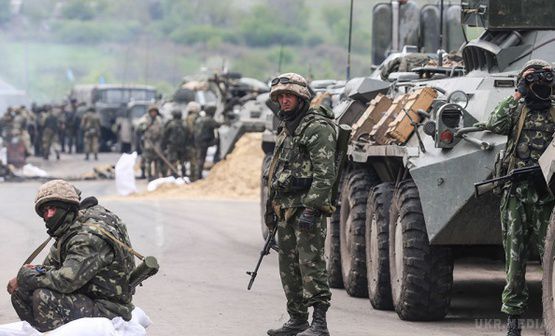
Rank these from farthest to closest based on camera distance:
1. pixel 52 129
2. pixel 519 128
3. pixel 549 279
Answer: pixel 52 129 → pixel 519 128 → pixel 549 279

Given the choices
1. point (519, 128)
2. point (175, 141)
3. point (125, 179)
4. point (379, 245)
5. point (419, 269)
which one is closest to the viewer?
point (519, 128)

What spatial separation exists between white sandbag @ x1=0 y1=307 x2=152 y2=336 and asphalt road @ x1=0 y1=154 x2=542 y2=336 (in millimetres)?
1987

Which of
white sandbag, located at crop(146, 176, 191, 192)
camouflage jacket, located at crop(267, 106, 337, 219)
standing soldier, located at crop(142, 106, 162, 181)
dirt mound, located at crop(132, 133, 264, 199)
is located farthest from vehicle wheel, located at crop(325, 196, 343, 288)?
standing soldier, located at crop(142, 106, 162, 181)

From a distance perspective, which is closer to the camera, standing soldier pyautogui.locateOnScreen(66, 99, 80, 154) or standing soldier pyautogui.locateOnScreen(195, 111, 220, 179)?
standing soldier pyautogui.locateOnScreen(195, 111, 220, 179)

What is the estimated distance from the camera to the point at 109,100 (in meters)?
52.0

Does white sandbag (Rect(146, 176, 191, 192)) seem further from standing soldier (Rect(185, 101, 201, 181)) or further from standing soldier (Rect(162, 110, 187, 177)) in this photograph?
standing soldier (Rect(162, 110, 187, 177))

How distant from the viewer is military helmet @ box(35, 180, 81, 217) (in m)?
9.85

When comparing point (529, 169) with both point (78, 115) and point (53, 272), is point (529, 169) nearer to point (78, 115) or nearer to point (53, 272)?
point (53, 272)

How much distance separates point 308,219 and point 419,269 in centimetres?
152

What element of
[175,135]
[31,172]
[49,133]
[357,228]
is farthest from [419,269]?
[49,133]

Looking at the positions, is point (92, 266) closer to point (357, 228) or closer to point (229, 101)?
point (357, 228)

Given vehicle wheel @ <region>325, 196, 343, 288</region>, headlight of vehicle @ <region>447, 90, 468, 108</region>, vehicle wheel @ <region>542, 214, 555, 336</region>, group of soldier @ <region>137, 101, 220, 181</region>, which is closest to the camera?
vehicle wheel @ <region>542, 214, 555, 336</region>

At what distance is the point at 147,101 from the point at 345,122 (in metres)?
35.5

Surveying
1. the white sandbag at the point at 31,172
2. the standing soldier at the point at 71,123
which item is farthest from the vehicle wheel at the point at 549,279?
the standing soldier at the point at 71,123
